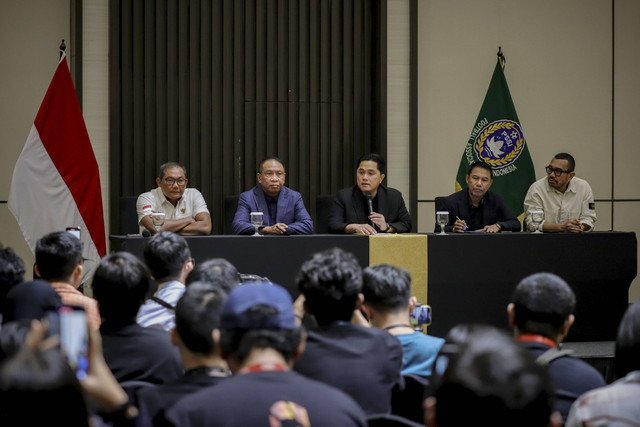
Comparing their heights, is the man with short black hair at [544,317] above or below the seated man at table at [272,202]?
below

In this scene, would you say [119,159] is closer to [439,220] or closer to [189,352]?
[439,220]

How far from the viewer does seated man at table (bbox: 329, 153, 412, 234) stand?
199 inches

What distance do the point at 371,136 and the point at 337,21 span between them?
1061mm

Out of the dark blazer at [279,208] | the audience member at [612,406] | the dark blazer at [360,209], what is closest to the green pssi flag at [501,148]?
the dark blazer at [360,209]

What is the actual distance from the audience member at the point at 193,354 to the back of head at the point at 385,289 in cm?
71

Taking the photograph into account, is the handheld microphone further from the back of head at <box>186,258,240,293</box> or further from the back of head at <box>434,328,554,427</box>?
the back of head at <box>434,328,554,427</box>

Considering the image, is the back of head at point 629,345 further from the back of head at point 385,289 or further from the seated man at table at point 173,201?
the seated man at table at point 173,201

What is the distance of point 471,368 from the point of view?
103 centimetres

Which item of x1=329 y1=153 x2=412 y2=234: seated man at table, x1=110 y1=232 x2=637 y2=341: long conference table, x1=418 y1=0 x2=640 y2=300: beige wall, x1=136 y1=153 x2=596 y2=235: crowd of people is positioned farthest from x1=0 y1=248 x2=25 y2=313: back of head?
x1=418 y1=0 x2=640 y2=300: beige wall

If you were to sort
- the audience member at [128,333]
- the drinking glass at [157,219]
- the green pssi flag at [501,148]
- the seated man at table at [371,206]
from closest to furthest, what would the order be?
the audience member at [128,333]
the drinking glass at [157,219]
the seated man at table at [371,206]
the green pssi flag at [501,148]

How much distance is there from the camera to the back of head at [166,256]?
297 cm

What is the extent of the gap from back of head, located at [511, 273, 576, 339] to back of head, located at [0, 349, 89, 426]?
4.45ft

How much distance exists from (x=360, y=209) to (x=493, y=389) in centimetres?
429

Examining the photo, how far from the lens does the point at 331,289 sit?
2.16m
